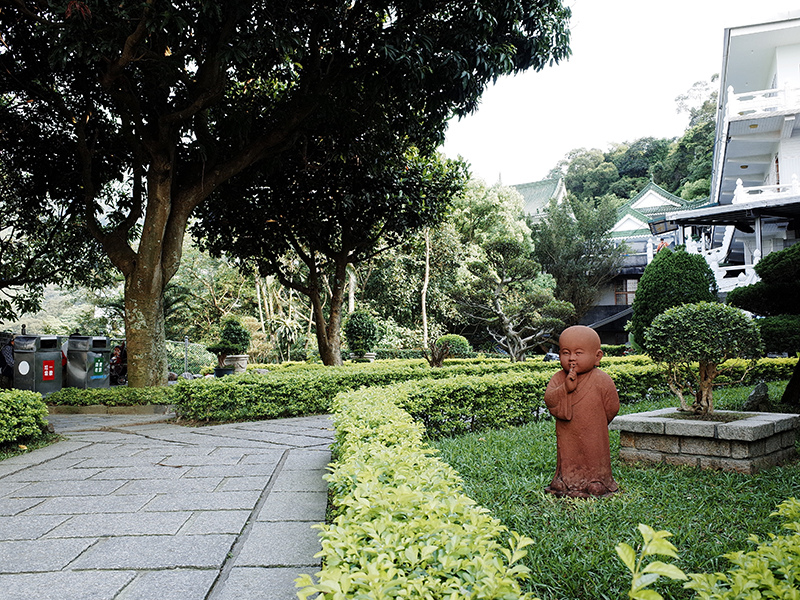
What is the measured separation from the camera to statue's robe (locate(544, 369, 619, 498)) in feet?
12.5

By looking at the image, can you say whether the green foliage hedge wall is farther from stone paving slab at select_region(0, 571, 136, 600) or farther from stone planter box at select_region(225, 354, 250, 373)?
stone planter box at select_region(225, 354, 250, 373)

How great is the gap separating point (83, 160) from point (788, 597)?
10.3m

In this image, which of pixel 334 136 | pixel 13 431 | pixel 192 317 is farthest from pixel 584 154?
pixel 13 431

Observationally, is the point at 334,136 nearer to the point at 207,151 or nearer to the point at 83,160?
the point at 207,151

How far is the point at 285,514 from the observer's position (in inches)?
147

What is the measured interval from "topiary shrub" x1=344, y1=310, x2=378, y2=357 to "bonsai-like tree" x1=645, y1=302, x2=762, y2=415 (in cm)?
1206

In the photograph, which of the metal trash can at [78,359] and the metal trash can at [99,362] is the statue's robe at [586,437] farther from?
the metal trash can at [99,362]

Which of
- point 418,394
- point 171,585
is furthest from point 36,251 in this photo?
point 171,585

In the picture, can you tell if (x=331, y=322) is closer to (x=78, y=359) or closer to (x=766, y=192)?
(x=78, y=359)

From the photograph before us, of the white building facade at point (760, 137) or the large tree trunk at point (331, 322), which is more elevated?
the white building facade at point (760, 137)

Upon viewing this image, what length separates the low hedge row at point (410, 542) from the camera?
4.74ft

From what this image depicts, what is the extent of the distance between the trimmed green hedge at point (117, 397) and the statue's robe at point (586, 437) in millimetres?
6446

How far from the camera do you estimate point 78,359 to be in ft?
40.8

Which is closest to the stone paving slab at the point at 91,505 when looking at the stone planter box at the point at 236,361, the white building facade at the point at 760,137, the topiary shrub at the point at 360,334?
the stone planter box at the point at 236,361
